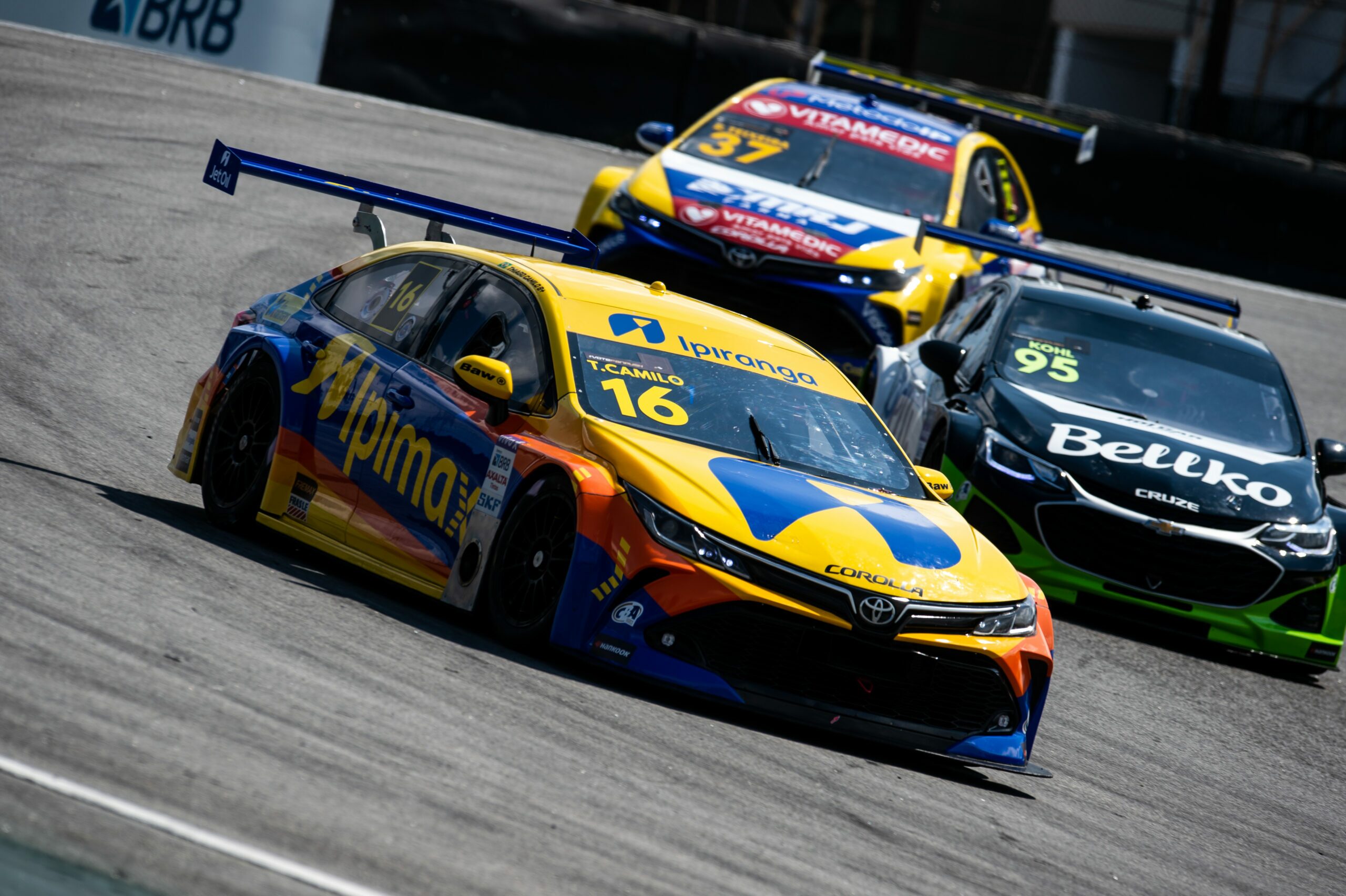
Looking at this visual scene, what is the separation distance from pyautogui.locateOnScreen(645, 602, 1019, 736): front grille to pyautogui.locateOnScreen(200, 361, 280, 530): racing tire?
7.84 feet

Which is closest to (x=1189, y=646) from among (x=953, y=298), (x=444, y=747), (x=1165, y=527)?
(x=1165, y=527)

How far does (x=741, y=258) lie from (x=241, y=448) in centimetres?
472

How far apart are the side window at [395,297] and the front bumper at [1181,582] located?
315cm

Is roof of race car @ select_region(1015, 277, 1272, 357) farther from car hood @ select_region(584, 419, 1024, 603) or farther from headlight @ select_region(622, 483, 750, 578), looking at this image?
headlight @ select_region(622, 483, 750, 578)

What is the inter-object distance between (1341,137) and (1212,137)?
674 centimetres

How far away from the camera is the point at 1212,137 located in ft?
73.3

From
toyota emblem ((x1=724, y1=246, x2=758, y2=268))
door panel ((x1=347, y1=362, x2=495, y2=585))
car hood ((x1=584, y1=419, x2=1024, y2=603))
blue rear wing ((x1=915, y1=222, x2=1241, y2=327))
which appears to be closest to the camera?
car hood ((x1=584, y1=419, x2=1024, y2=603))

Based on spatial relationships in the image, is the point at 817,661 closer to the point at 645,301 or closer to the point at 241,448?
the point at 645,301

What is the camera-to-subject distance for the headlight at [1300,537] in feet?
31.6

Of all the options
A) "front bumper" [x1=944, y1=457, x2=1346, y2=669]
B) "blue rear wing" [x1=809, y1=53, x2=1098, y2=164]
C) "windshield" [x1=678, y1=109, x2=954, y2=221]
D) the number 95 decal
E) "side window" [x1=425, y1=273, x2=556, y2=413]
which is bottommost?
"front bumper" [x1=944, y1=457, x2=1346, y2=669]

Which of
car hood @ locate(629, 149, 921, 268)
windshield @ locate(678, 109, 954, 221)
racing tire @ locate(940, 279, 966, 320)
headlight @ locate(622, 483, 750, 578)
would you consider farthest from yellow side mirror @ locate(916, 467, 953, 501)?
windshield @ locate(678, 109, 954, 221)

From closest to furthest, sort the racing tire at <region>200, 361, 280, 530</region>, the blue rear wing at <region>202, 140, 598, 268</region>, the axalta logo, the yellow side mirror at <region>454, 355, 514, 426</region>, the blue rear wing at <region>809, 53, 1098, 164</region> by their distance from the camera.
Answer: the yellow side mirror at <region>454, 355, 514, 426</region> → the racing tire at <region>200, 361, 280, 530</region> → the blue rear wing at <region>202, 140, 598, 268</region> → the axalta logo → the blue rear wing at <region>809, 53, 1098, 164</region>

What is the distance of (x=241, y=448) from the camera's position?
8148 mm

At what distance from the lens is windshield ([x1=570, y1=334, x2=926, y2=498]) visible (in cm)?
709
